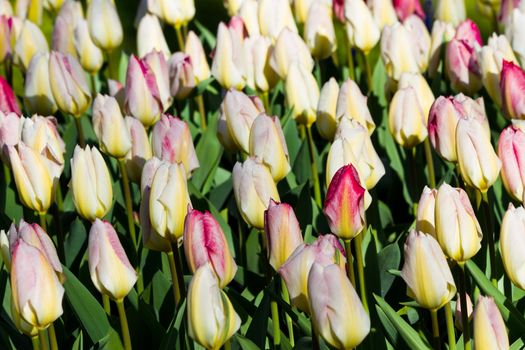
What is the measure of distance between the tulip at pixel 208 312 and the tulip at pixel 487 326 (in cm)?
34

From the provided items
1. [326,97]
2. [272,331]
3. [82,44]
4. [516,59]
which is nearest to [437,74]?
[516,59]

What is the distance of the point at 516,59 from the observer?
2859mm

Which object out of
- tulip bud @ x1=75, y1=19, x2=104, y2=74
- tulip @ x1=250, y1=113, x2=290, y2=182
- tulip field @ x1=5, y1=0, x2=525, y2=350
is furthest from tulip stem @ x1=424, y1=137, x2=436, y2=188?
tulip bud @ x1=75, y1=19, x2=104, y2=74

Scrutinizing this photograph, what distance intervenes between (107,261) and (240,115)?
23.3 inches

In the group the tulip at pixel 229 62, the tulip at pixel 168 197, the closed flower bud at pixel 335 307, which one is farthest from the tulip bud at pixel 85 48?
the closed flower bud at pixel 335 307

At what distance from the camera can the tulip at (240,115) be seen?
2227mm

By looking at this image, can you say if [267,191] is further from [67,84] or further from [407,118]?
[67,84]

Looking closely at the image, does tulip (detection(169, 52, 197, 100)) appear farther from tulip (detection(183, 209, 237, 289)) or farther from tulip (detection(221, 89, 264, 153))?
tulip (detection(183, 209, 237, 289))

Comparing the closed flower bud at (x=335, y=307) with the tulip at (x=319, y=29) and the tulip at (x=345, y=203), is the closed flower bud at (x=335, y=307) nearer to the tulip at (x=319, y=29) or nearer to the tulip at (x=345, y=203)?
the tulip at (x=345, y=203)

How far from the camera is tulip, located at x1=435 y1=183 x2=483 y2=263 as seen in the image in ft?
5.44

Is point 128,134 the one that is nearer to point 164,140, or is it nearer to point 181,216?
point 164,140

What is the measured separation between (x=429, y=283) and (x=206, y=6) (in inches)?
184

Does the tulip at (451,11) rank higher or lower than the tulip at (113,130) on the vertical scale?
lower

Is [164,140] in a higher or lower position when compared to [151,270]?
higher
